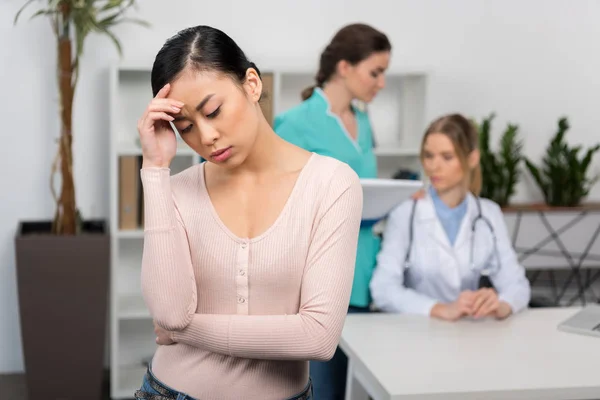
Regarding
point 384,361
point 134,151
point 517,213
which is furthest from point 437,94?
point 384,361

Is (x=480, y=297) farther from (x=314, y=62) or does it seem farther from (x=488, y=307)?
(x=314, y=62)

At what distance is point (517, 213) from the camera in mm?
3930

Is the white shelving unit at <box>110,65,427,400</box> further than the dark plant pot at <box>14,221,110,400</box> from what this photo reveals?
Yes

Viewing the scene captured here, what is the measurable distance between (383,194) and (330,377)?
59 cm

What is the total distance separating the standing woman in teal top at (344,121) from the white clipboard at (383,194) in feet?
0.24

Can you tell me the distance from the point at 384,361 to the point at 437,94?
2.46 metres

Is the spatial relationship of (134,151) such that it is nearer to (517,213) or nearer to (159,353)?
(517,213)

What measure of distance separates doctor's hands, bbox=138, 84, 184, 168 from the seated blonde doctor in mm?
1322

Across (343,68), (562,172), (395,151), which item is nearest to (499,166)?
(562,172)

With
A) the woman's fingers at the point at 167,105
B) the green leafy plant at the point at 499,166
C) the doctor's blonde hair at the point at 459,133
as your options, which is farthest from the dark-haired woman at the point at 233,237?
the green leafy plant at the point at 499,166

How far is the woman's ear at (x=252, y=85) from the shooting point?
4.08ft

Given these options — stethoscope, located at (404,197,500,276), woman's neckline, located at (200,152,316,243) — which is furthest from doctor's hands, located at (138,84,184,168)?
stethoscope, located at (404,197,500,276)

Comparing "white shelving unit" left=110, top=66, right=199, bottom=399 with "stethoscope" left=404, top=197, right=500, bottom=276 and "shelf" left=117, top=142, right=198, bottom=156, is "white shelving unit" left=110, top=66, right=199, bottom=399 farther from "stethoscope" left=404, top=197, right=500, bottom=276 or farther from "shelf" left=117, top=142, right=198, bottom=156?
"stethoscope" left=404, top=197, right=500, bottom=276

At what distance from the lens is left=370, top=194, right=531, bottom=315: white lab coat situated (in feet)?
8.23
